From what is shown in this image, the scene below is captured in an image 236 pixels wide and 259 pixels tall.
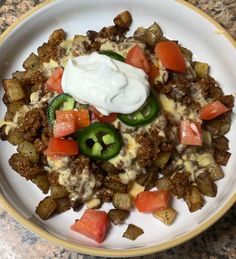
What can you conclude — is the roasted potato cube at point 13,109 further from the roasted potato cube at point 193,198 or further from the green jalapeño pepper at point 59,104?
the roasted potato cube at point 193,198

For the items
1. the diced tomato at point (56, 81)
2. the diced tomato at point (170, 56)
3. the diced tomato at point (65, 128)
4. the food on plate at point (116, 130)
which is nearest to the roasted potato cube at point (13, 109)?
the food on plate at point (116, 130)

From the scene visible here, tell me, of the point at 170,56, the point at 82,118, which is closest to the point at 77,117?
the point at 82,118

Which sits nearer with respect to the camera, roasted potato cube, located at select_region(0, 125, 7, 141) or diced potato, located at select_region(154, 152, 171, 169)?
diced potato, located at select_region(154, 152, 171, 169)

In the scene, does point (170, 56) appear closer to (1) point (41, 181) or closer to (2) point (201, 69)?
(2) point (201, 69)

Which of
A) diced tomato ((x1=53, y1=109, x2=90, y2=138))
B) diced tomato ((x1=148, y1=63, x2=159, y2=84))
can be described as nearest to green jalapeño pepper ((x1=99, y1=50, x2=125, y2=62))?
diced tomato ((x1=148, y1=63, x2=159, y2=84))

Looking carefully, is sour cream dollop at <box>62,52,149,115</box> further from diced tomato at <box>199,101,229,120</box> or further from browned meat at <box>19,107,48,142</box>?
diced tomato at <box>199,101,229,120</box>

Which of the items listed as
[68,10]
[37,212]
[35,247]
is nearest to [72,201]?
[37,212]
